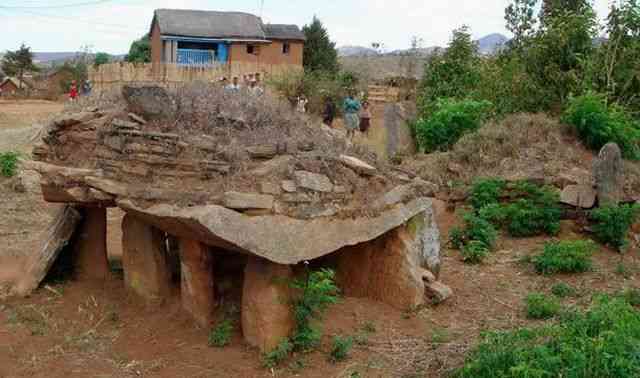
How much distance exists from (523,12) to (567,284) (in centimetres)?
2188

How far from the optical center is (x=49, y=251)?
322 inches

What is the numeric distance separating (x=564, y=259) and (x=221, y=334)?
4253 mm

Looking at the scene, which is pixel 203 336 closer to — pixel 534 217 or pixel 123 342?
pixel 123 342

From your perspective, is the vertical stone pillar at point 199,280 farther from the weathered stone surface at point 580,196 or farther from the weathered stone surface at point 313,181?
the weathered stone surface at point 580,196

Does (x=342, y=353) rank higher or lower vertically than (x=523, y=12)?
lower

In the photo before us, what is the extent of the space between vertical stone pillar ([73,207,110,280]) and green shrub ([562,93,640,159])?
7125 millimetres

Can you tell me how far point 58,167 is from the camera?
725cm

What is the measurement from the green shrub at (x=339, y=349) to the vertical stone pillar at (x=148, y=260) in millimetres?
2183

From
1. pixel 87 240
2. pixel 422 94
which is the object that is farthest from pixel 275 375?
pixel 422 94

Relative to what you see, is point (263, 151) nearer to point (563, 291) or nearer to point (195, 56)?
point (563, 291)

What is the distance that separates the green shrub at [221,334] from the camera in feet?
21.0

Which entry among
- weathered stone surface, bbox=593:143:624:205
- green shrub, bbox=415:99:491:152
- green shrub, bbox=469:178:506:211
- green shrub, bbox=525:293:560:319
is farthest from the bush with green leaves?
green shrub, bbox=415:99:491:152

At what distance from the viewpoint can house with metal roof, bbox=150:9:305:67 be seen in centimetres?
3034

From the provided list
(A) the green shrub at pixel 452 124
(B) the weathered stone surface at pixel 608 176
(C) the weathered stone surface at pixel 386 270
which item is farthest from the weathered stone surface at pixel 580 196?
(C) the weathered stone surface at pixel 386 270
